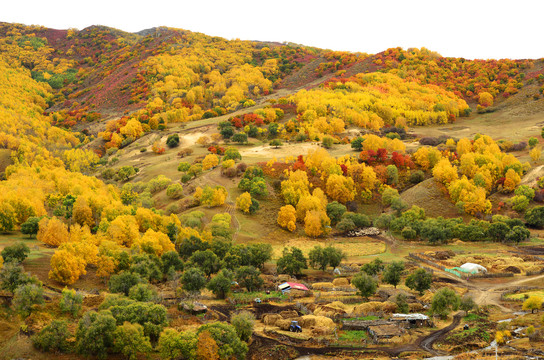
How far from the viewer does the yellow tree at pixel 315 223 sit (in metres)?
91.4

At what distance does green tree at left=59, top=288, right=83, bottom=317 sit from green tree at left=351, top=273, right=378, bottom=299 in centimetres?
3029

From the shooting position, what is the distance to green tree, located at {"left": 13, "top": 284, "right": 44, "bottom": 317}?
46594 mm

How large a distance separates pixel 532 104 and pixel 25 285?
160902 millimetres

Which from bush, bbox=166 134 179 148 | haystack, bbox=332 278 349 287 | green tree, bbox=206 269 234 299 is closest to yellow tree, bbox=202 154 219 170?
bush, bbox=166 134 179 148

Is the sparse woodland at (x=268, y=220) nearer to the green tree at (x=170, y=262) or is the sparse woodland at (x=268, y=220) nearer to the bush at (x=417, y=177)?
the green tree at (x=170, y=262)

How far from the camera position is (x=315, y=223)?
91312mm

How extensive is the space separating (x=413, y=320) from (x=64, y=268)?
38.3 metres

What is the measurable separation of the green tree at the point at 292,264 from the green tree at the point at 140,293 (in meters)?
21.7

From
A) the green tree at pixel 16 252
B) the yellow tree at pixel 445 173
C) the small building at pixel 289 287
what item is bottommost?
the small building at pixel 289 287

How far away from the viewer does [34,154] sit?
13088cm

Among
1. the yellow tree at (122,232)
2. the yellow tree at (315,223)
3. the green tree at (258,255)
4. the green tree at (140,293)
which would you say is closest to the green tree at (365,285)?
the green tree at (258,255)

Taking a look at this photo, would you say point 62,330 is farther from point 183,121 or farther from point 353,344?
point 183,121

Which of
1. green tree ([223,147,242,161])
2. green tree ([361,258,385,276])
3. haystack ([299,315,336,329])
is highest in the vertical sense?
green tree ([223,147,242,161])

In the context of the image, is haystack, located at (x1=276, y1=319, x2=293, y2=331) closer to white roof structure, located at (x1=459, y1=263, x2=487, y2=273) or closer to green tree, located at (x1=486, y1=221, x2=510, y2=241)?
white roof structure, located at (x1=459, y1=263, x2=487, y2=273)
